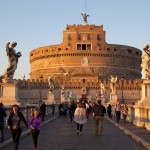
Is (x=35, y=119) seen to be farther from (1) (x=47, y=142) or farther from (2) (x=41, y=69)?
(2) (x=41, y=69)

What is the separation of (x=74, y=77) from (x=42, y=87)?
7993mm

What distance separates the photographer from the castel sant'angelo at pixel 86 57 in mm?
95188

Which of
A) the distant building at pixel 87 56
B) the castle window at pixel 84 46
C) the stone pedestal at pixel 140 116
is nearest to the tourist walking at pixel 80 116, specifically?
the stone pedestal at pixel 140 116

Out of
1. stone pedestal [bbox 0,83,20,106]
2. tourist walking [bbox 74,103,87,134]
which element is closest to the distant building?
stone pedestal [bbox 0,83,20,106]

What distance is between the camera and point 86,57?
95.5 m

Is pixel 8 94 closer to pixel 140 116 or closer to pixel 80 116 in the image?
pixel 80 116

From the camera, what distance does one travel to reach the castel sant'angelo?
3748 inches

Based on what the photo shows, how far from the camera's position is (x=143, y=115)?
55.8 feet

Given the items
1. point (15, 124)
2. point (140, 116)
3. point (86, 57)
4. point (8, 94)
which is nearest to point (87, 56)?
point (86, 57)

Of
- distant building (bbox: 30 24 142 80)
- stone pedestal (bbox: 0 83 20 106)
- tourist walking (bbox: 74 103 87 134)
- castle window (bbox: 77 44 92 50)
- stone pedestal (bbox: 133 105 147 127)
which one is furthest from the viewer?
castle window (bbox: 77 44 92 50)

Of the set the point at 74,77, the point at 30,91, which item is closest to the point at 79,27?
the point at 74,77

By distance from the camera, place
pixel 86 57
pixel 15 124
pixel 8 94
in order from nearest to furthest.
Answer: pixel 15 124 → pixel 8 94 → pixel 86 57

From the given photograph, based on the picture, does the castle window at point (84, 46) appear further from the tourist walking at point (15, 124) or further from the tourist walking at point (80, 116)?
the tourist walking at point (15, 124)

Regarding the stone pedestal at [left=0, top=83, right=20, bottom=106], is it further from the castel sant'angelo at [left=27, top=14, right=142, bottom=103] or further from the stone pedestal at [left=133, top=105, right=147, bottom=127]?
the castel sant'angelo at [left=27, top=14, right=142, bottom=103]
